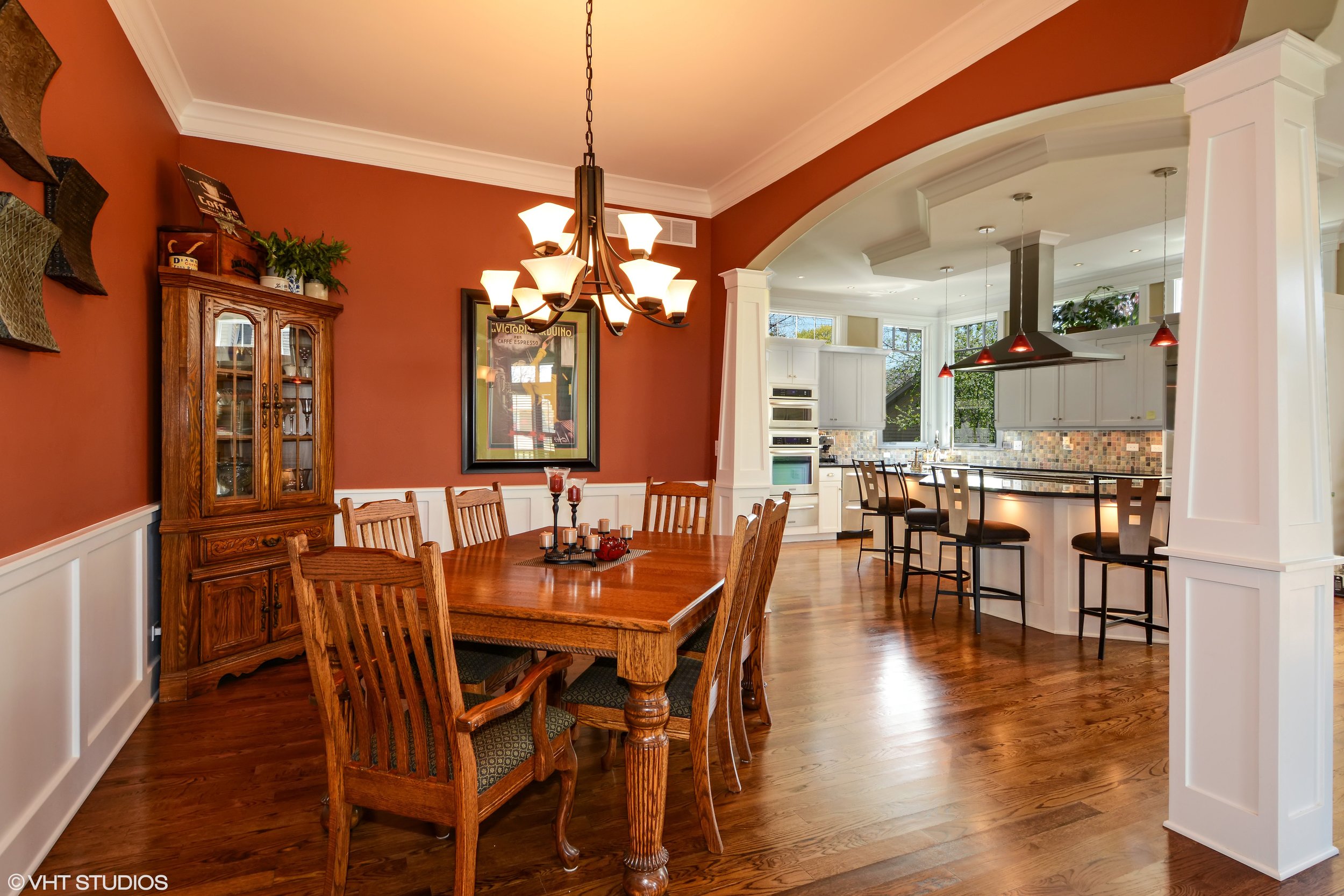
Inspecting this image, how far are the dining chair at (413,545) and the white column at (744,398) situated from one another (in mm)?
2337

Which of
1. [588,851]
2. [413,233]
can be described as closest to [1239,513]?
[588,851]

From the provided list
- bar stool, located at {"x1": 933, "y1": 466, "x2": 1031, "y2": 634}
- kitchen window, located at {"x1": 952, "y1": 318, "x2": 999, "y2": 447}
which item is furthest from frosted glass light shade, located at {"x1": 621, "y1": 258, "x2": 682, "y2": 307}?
kitchen window, located at {"x1": 952, "y1": 318, "x2": 999, "y2": 447}

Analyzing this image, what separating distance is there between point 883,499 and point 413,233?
13.4ft

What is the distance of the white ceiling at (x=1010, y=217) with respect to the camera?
153 inches

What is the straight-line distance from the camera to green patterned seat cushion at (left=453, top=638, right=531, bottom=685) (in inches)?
91.5

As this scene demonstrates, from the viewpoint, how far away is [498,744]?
1.77 metres

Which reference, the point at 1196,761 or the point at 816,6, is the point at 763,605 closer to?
the point at 1196,761

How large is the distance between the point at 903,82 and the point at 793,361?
4.69 meters

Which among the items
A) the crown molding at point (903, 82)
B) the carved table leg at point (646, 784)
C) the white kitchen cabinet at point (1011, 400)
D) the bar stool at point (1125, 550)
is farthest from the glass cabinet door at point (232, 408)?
the white kitchen cabinet at point (1011, 400)

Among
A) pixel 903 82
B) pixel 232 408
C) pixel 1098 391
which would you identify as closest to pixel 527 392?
pixel 232 408

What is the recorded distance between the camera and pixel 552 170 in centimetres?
462

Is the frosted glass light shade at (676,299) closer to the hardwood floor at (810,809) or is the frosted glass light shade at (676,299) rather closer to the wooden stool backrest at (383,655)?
the wooden stool backrest at (383,655)

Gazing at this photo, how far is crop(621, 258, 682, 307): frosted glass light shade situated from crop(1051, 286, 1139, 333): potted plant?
20.3 ft

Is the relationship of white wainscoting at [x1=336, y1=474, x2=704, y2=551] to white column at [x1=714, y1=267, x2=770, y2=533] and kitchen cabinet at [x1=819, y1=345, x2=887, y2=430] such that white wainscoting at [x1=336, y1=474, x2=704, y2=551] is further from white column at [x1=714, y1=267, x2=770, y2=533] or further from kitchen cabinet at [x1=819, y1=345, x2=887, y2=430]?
kitchen cabinet at [x1=819, y1=345, x2=887, y2=430]
